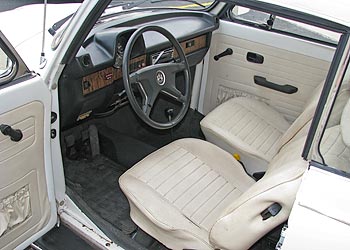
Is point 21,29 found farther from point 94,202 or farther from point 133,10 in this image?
point 94,202

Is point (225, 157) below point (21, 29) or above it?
below

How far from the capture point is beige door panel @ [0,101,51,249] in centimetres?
162

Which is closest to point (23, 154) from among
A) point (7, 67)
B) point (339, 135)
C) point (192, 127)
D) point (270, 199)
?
point (7, 67)

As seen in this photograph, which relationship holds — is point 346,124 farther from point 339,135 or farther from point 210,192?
point 210,192

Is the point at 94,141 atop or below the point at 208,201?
below

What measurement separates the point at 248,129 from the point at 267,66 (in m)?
0.51

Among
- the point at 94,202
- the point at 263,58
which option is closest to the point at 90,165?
the point at 94,202

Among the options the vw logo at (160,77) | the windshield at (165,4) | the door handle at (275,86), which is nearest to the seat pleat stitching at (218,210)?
the vw logo at (160,77)

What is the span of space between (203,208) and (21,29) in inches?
46.7

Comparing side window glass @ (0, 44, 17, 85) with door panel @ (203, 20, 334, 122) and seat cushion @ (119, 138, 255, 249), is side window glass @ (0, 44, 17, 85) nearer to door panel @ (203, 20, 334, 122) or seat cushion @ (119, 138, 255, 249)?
seat cushion @ (119, 138, 255, 249)

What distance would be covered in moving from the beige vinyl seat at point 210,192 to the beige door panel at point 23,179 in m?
0.38

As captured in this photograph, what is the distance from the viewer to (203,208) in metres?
1.86

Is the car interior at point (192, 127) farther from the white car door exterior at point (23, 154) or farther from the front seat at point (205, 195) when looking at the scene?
the white car door exterior at point (23, 154)

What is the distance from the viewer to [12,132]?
1581 millimetres
